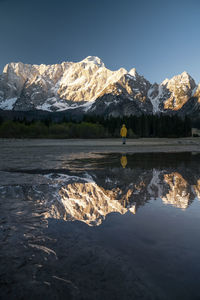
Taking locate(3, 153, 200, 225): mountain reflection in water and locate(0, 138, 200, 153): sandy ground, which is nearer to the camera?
locate(3, 153, 200, 225): mountain reflection in water

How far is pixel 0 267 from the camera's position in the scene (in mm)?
3629

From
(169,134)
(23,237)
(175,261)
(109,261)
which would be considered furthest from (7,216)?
(169,134)

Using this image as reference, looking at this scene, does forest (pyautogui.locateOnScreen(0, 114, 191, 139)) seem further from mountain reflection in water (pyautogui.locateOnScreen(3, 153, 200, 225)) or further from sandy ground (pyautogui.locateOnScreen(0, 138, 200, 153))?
mountain reflection in water (pyautogui.locateOnScreen(3, 153, 200, 225))

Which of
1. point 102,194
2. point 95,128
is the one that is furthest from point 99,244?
point 95,128

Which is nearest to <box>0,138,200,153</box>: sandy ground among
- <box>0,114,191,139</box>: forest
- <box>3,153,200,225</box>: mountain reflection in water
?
<box>3,153,200,225</box>: mountain reflection in water

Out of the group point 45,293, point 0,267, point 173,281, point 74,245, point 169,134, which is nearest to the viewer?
point 45,293

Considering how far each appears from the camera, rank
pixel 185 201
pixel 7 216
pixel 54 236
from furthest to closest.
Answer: pixel 185 201 → pixel 7 216 → pixel 54 236

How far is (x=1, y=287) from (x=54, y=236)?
1608 mm

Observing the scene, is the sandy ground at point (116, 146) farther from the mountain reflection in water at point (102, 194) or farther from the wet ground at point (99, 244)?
the wet ground at point (99, 244)

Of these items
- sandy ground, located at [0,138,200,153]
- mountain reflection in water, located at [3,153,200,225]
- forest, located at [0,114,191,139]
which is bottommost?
sandy ground, located at [0,138,200,153]

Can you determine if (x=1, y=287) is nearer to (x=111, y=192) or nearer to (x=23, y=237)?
(x=23, y=237)

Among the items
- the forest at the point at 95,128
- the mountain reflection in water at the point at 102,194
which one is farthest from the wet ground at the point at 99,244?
the forest at the point at 95,128

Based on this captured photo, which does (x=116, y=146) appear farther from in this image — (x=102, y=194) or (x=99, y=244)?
(x=99, y=244)

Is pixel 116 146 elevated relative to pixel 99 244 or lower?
lower
